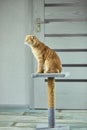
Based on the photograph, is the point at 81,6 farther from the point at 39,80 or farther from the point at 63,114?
the point at 63,114

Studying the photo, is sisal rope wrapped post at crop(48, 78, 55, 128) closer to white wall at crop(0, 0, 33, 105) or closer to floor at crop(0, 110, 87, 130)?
floor at crop(0, 110, 87, 130)

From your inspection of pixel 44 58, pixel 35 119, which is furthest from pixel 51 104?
pixel 35 119

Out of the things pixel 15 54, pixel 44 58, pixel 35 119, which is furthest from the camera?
pixel 15 54

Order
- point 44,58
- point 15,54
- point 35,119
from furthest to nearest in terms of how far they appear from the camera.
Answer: point 15,54 → point 35,119 → point 44,58

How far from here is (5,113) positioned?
4656 mm

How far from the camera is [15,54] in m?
5.02

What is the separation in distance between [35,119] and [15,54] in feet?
3.94

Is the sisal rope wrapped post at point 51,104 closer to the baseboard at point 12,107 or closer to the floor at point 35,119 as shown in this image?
the floor at point 35,119

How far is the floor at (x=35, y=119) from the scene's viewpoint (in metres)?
3.85

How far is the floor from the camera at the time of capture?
3.85 meters

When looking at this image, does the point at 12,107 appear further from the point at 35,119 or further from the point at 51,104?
the point at 51,104

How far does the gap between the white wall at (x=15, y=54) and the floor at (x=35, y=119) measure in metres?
0.33

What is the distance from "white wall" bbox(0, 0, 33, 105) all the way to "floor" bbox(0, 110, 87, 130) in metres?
0.33

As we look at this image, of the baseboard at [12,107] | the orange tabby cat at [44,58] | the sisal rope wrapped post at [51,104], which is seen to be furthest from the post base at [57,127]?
the baseboard at [12,107]
